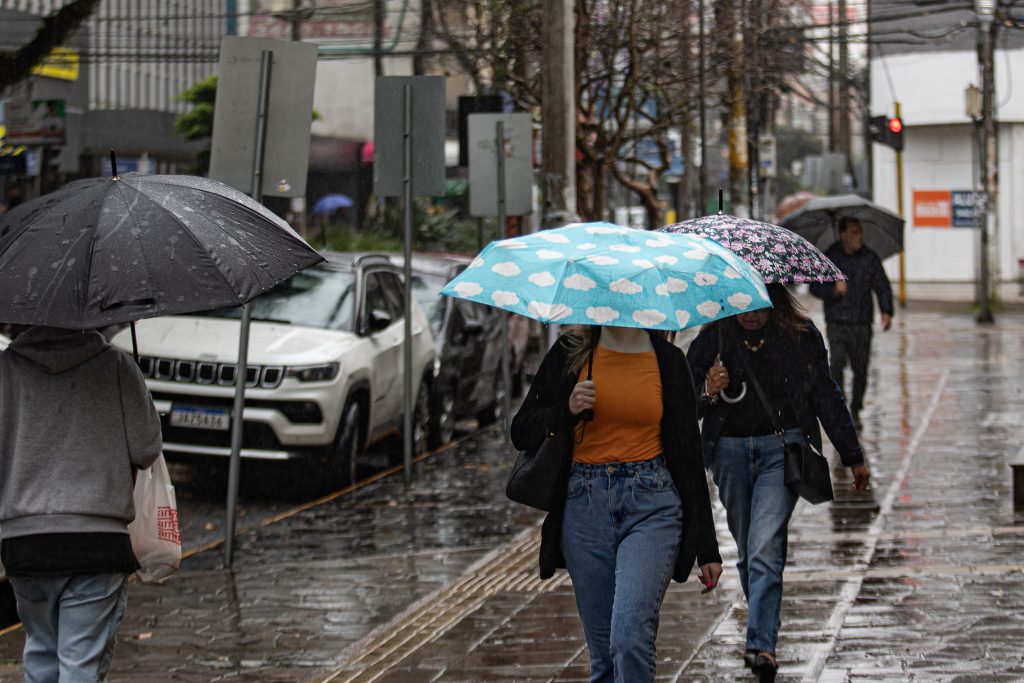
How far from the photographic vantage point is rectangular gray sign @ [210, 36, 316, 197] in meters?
8.84

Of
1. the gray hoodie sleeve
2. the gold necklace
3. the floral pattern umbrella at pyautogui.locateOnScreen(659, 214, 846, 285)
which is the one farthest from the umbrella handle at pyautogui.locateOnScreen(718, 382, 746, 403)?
the gray hoodie sleeve

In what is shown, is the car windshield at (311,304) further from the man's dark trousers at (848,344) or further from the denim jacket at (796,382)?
the denim jacket at (796,382)

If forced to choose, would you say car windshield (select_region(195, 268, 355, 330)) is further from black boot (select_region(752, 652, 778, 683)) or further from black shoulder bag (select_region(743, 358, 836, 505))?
black boot (select_region(752, 652, 778, 683))

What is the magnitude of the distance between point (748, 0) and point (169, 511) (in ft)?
62.6

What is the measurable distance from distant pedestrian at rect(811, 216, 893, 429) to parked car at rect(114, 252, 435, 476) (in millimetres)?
3600

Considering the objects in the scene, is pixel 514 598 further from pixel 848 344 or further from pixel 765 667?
pixel 848 344

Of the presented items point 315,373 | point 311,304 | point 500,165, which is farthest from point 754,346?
point 500,165

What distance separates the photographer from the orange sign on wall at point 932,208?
35719 mm

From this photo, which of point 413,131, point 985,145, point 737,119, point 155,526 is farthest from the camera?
point 985,145

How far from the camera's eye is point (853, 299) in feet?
40.8

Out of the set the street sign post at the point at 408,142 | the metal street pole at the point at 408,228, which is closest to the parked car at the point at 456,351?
the metal street pole at the point at 408,228

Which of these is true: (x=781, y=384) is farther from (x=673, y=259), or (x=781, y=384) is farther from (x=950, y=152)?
(x=950, y=152)

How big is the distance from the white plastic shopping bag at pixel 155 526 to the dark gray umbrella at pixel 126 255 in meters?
0.63

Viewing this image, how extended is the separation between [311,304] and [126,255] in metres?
→ 7.79
